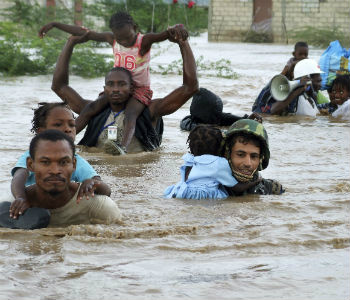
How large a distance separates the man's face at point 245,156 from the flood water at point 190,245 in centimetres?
23

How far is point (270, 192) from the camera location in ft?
18.7

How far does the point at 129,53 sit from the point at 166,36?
0.68 metres

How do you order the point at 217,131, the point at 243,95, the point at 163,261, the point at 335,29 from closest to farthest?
the point at 163,261, the point at 217,131, the point at 243,95, the point at 335,29

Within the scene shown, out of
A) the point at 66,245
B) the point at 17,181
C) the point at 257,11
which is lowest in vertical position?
the point at 66,245

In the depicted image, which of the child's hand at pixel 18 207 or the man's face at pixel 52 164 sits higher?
the man's face at pixel 52 164

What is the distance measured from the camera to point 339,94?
10.6 meters

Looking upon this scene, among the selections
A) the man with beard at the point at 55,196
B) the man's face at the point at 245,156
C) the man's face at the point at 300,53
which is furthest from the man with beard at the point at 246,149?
the man's face at the point at 300,53

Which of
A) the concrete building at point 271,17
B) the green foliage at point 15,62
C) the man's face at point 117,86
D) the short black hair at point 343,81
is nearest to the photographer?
the man's face at point 117,86

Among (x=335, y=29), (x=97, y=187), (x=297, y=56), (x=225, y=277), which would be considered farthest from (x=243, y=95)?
(x=335, y=29)

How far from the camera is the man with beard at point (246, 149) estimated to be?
534 centimetres

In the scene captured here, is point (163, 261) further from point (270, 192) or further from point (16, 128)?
point (16, 128)

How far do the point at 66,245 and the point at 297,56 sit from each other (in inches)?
298

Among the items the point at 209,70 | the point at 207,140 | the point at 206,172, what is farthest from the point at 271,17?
the point at 206,172

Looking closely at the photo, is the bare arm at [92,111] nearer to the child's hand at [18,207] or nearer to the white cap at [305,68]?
the child's hand at [18,207]
